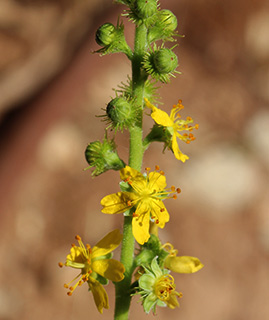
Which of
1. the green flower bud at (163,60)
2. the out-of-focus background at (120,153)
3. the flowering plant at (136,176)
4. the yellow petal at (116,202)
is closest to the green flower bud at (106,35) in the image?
the flowering plant at (136,176)

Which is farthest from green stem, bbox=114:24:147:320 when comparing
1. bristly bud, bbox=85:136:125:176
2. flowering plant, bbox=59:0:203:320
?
bristly bud, bbox=85:136:125:176

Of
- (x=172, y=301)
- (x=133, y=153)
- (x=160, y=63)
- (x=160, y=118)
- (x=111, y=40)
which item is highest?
(x=111, y=40)

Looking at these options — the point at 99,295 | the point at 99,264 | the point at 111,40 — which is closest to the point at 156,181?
the point at 99,264

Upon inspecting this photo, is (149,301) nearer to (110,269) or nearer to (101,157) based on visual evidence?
(110,269)

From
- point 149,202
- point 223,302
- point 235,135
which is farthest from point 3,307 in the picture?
point 149,202

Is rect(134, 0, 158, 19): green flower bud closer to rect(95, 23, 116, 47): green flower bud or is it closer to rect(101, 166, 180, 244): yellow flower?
rect(95, 23, 116, 47): green flower bud

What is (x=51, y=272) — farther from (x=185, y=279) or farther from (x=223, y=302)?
(x=223, y=302)

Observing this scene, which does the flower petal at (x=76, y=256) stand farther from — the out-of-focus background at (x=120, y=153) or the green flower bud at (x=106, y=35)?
the out-of-focus background at (x=120, y=153)
